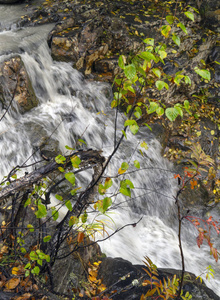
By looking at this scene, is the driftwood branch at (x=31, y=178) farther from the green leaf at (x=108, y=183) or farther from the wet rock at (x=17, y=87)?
the wet rock at (x=17, y=87)

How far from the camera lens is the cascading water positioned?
4.69 meters

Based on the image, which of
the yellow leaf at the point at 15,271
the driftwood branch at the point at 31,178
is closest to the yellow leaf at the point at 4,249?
the yellow leaf at the point at 15,271

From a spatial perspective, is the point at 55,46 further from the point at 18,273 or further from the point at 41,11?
the point at 18,273

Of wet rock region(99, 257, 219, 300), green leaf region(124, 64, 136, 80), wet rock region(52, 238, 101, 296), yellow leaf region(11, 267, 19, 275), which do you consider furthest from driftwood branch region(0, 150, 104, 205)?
wet rock region(99, 257, 219, 300)

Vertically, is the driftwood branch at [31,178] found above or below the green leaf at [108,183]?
above

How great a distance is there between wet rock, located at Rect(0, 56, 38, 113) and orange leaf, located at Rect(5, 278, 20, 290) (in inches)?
159

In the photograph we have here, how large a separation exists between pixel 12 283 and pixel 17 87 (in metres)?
4.42

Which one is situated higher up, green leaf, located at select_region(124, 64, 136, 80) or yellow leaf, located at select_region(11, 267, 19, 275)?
green leaf, located at select_region(124, 64, 136, 80)

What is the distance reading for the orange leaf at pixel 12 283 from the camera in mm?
2232

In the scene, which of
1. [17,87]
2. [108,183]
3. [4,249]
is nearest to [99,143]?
[17,87]

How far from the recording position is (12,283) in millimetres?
2258

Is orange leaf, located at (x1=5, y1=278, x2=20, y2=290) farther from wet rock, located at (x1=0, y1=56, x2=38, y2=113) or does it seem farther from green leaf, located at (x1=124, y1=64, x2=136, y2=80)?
wet rock, located at (x1=0, y1=56, x2=38, y2=113)

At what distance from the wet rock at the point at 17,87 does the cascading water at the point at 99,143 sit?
204 mm

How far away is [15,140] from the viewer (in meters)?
5.17
